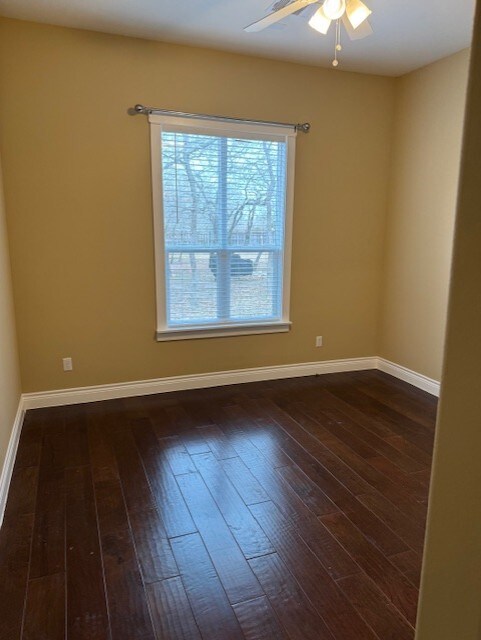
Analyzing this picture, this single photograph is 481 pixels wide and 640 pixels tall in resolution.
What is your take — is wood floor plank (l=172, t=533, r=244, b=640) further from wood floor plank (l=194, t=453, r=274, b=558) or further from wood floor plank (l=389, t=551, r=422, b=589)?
wood floor plank (l=389, t=551, r=422, b=589)

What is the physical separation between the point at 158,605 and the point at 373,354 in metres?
3.43

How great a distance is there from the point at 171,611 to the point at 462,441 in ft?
4.55

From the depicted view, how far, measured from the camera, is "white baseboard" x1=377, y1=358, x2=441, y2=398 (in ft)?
12.4

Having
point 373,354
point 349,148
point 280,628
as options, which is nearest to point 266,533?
point 280,628

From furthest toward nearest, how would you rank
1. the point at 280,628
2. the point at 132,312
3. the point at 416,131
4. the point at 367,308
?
the point at 367,308 < the point at 416,131 < the point at 132,312 < the point at 280,628

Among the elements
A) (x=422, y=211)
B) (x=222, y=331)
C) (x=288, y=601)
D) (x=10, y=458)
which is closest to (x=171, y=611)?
(x=288, y=601)

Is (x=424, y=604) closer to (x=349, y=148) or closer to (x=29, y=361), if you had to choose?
(x=29, y=361)

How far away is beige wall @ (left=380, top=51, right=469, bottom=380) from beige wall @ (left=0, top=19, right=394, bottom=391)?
217 mm

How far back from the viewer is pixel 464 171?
2.19 feet

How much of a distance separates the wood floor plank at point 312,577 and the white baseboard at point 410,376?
87.8 inches

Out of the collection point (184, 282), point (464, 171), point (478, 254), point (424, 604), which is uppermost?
point (464, 171)

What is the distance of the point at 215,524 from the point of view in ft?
6.77

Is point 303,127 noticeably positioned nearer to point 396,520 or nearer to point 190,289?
point 190,289

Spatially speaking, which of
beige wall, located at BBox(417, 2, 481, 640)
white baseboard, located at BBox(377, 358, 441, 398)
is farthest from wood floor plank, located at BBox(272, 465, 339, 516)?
white baseboard, located at BBox(377, 358, 441, 398)
